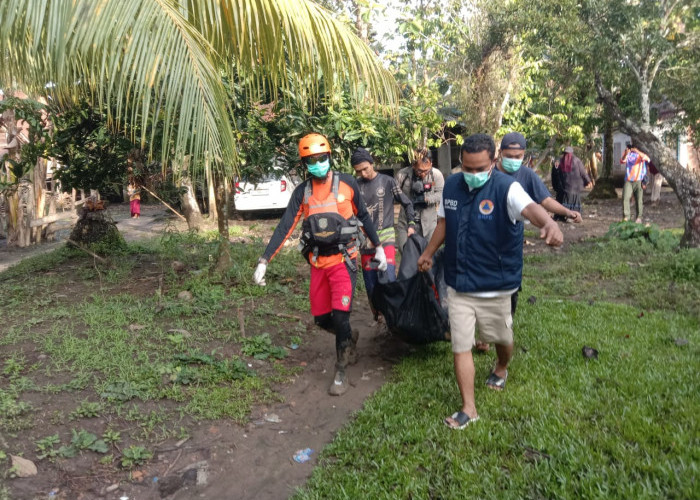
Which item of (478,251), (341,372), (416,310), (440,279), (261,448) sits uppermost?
(478,251)

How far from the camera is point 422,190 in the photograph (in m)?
6.25

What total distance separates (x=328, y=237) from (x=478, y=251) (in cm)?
123

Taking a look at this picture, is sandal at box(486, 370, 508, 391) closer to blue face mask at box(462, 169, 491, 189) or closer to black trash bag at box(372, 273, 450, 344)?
black trash bag at box(372, 273, 450, 344)

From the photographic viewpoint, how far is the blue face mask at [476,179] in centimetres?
360

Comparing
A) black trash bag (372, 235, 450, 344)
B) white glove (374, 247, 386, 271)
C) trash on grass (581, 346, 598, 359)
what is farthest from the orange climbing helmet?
trash on grass (581, 346, 598, 359)

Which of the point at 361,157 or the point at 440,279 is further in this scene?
the point at 361,157

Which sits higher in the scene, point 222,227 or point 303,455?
point 222,227

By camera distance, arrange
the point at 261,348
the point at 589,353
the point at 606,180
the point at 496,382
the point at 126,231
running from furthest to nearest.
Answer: the point at 606,180 → the point at 126,231 → the point at 261,348 → the point at 589,353 → the point at 496,382

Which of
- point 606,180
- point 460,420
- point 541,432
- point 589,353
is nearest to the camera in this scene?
point 541,432

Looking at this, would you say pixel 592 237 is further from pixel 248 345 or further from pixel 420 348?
pixel 248 345

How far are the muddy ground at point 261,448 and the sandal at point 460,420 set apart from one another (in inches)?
32.9

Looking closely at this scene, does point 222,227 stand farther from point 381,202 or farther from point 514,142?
point 514,142

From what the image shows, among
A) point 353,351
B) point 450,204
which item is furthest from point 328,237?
point 353,351

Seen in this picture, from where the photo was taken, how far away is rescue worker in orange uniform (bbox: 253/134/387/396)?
4383 millimetres
